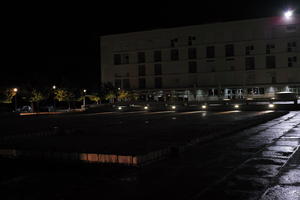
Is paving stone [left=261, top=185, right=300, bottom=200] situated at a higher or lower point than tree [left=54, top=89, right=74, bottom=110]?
lower

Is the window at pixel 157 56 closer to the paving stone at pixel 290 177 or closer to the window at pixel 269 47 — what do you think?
the window at pixel 269 47

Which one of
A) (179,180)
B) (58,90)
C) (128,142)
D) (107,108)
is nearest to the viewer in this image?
(179,180)

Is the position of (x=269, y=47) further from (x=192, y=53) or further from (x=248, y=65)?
(x=192, y=53)

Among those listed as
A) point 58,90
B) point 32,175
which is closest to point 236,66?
point 58,90

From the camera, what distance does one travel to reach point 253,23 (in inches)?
2340

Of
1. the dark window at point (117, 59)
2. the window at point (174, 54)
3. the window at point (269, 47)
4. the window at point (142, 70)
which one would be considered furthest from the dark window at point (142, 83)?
the window at point (269, 47)

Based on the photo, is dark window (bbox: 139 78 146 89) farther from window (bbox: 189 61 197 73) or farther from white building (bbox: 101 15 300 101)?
window (bbox: 189 61 197 73)

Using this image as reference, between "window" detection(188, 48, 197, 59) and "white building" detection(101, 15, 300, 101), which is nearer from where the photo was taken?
"white building" detection(101, 15, 300, 101)

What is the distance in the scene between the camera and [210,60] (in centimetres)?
6275

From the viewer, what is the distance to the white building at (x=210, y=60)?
5806cm

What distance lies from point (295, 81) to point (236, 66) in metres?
10.3

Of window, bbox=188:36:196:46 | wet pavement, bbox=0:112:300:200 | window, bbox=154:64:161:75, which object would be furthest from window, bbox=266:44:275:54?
wet pavement, bbox=0:112:300:200

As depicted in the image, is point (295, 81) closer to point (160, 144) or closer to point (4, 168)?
point (160, 144)

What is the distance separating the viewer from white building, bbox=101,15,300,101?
58.1 metres
